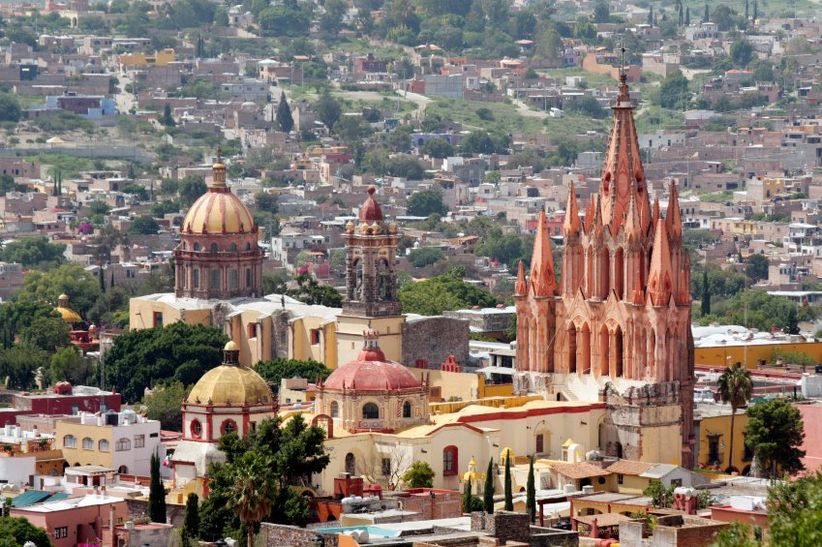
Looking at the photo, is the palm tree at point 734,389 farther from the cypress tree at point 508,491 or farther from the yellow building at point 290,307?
the yellow building at point 290,307

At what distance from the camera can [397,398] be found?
84188 mm

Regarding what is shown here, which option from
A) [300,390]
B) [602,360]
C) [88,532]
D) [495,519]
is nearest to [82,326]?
[300,390]

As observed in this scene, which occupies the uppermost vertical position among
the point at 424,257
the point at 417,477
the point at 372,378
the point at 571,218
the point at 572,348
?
the point at 424,257

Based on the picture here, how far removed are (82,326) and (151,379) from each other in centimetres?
1816

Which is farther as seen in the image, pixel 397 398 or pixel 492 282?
pixel 492 282

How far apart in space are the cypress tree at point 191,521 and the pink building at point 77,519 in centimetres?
197

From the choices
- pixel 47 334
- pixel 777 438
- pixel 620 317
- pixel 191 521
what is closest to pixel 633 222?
pixel 620 317

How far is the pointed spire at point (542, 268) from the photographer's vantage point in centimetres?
9256

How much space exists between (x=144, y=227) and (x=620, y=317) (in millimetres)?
92773

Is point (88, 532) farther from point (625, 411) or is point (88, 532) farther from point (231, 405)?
point (625, 411)

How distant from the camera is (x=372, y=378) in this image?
84.2 meters

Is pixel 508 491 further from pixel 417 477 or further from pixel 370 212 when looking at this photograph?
pixel 370 212

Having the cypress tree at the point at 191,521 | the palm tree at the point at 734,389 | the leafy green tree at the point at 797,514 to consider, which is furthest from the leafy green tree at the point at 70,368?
the leafy green tree at the point at 797,514

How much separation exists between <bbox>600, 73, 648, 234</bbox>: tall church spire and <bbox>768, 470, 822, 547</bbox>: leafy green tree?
36.0 meters
